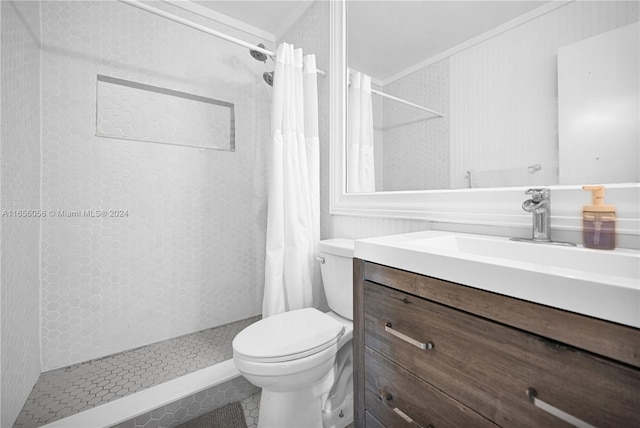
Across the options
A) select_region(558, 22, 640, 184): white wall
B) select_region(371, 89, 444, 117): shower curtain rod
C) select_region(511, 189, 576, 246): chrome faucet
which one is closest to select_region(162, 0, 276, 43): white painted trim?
select_region(371, 89, 444, 117): shower curtain rod

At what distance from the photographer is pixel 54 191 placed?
4.66 feet

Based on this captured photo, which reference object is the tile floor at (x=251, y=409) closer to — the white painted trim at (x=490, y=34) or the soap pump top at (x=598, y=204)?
the soap pump top at (x=598, y=204)

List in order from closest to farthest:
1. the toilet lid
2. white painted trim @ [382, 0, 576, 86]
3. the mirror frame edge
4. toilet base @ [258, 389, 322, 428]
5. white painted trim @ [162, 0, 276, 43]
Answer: the mirror frame edge, white painted trim @ [382, 0, 576, 86], the toilet lid, toilet base @ [258, 389, 322, 428], white painted trim @ [162, 0, 276, 43]

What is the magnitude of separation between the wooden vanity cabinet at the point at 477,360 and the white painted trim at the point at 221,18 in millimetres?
2066

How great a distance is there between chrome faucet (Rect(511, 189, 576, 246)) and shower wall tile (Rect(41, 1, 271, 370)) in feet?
5.71

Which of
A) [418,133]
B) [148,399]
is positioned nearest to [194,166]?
[148,399]

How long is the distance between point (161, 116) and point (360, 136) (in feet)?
4.25

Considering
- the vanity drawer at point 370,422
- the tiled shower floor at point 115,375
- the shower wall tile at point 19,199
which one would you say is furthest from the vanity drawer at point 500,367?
the shower wall tile at point 19,199

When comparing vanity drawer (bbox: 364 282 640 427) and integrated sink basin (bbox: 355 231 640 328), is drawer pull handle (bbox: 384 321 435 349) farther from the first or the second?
integrated sink basin (bbox: 355 231 640 328)

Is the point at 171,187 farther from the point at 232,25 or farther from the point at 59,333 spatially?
the point at 232,25

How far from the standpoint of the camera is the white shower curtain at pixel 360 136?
1396mm

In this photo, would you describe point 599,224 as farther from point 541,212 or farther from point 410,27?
point 410,27

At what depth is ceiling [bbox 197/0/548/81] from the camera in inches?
37.9

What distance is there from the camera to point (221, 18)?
1.90 metres
